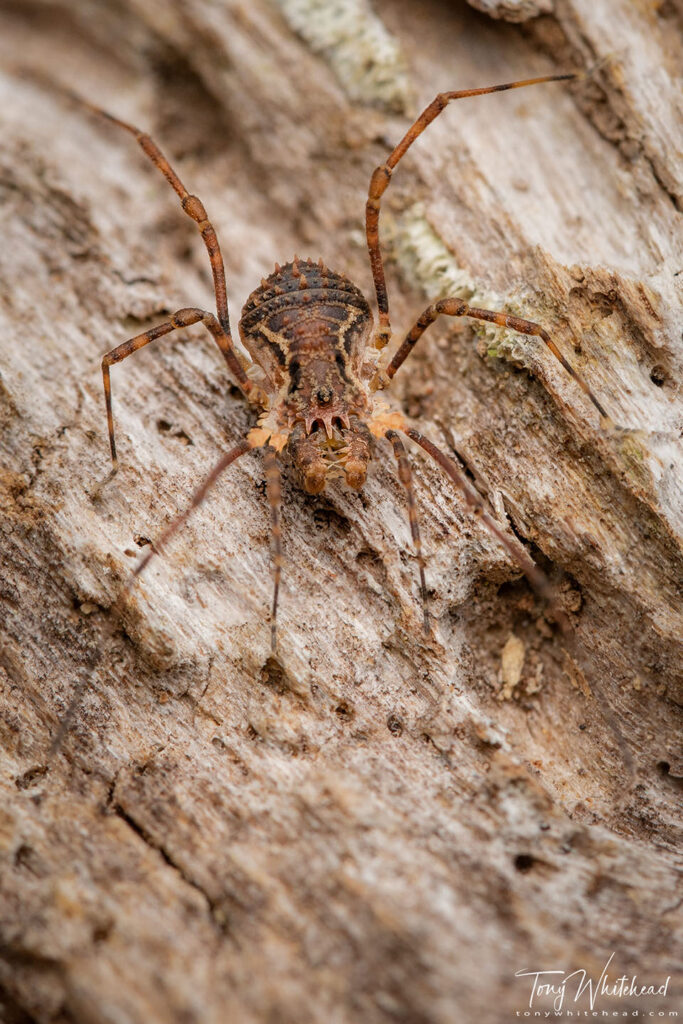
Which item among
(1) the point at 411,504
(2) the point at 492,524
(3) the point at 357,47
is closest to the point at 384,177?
(3) the point at 357,47

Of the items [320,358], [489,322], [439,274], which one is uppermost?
[439,274]

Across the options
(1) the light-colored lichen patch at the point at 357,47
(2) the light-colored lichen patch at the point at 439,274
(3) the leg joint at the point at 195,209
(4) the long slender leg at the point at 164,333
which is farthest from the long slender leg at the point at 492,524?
(1) the light-colored lichen patch at the point at 357,47

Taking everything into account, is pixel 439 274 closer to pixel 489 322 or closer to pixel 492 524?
pixel 489 322
